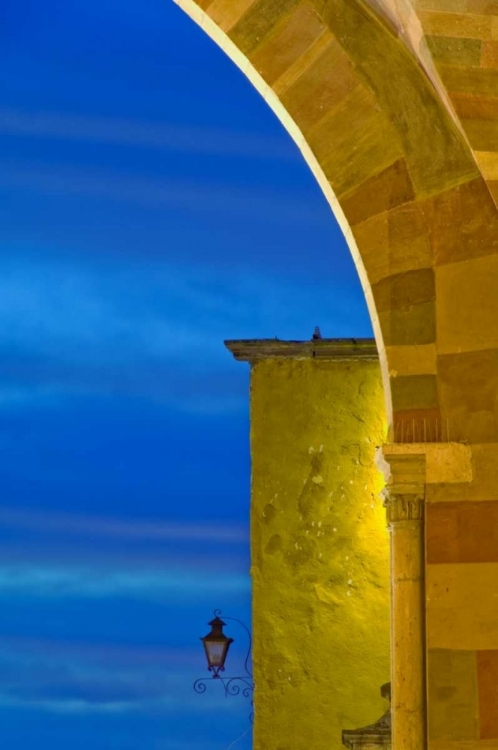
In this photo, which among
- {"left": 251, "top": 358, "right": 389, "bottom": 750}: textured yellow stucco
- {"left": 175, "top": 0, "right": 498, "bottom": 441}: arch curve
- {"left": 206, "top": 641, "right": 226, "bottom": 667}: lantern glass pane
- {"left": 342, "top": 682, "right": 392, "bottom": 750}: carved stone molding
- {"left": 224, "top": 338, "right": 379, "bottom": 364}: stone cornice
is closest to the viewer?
{"left": 175, "top": 0, "right": 498, "bottom": 441}: arch curve

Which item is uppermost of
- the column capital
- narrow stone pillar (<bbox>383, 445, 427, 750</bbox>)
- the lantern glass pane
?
the lantern glass pane

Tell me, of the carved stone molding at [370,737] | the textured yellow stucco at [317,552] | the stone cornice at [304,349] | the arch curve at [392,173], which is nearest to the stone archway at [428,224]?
the arch curve at [392,173]

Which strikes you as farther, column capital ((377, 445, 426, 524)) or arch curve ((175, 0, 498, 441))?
arch curve ((175, 0, 498, 441))

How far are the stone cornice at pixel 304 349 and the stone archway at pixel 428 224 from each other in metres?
5.00

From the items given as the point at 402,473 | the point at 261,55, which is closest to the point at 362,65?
the point at 261,55

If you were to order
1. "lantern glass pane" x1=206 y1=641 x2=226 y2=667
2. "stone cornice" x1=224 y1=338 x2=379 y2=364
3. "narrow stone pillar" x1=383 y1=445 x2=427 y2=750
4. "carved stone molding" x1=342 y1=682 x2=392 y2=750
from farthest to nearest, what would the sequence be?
"stone cornice" x1=224 y1=338 x2=379 y2=364 < "lantern glass pane" x1=206 y1=641 x2=226 y2=667 < "carved stone molding" x1=342 y1=682 x2=392 y2=750 < "narrow stone pillar" x1=383 y1=445 x2=427 y2=750

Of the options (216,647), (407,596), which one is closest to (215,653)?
(216,647)

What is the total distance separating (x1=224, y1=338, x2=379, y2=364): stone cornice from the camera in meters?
10.0

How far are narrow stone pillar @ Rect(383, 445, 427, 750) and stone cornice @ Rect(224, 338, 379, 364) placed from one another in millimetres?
5310

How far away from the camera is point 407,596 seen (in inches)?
182

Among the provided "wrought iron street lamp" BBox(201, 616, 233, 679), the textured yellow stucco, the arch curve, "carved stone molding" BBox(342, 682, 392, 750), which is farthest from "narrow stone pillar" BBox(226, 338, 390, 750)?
the arch curve

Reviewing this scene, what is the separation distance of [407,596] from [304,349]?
5.63m

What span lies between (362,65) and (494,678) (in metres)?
2.05

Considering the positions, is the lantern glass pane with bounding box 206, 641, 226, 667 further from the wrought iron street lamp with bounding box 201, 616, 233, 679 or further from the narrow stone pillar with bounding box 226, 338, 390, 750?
the narrow stone pillar with bounding box 226, 338, 390, 750
